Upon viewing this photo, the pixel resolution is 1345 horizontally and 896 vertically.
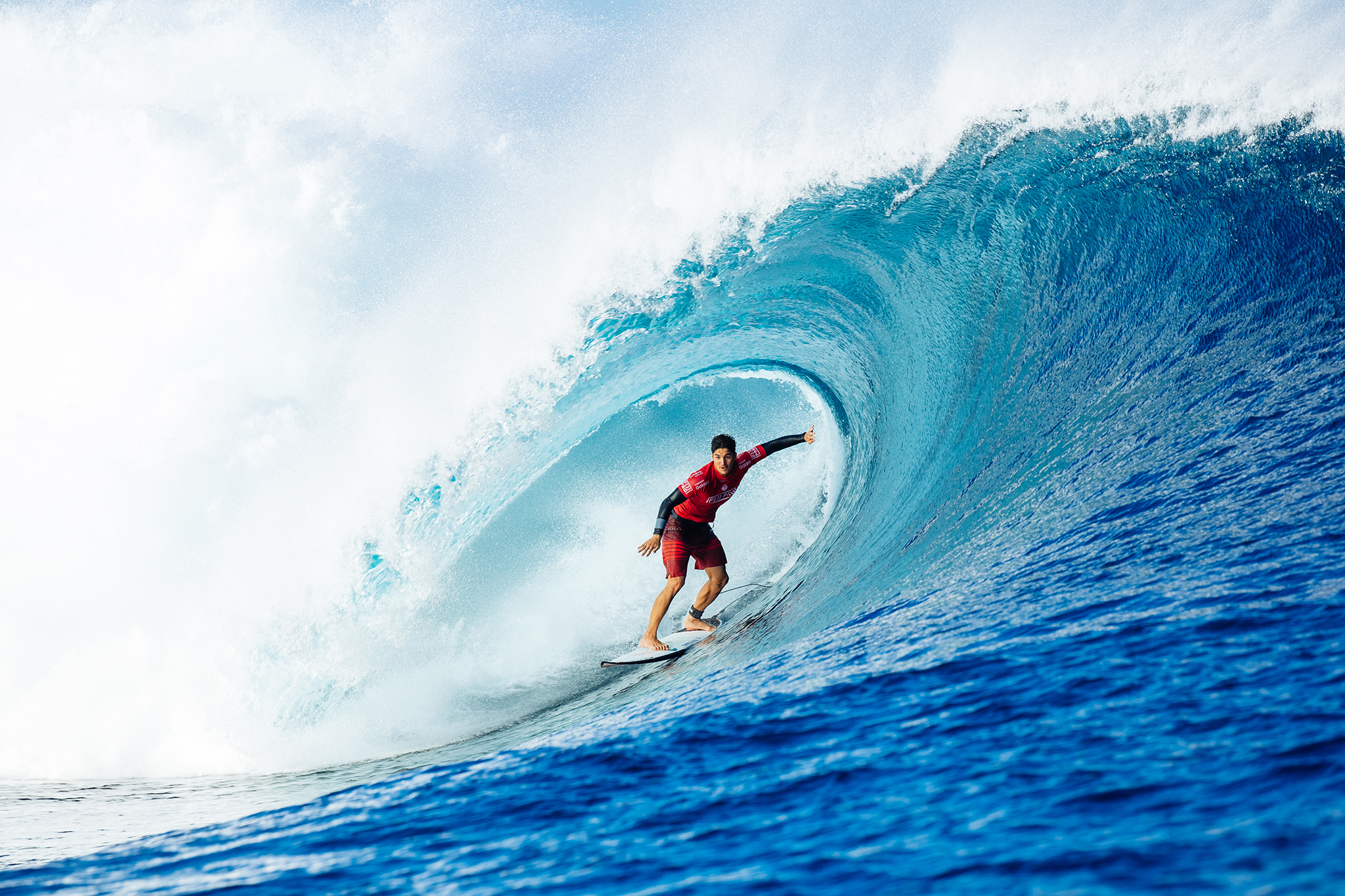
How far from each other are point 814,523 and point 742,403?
1.56m

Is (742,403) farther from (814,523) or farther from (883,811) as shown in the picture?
(883,811)

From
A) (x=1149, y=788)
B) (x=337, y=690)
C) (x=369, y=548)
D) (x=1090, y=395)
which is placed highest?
(x=369, y=548)

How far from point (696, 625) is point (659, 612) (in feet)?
1.43

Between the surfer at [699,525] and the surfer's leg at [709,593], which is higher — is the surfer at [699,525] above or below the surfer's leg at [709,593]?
above

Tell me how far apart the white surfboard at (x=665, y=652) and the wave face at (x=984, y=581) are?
0.23 metres

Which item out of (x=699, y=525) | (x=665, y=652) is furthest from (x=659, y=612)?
(x=699, y=525)

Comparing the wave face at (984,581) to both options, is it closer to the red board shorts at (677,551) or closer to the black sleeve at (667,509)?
the red board shorts at (677,551)

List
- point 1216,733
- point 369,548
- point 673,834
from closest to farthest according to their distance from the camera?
point 1216,733, point 673,834, point 369,548

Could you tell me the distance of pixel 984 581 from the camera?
4258 millimetres

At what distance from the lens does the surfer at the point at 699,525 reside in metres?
5.44

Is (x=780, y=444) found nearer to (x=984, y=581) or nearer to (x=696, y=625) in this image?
(x=696, y=625)

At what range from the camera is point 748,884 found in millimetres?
2102

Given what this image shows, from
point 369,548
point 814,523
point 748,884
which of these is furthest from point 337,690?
point 748,884

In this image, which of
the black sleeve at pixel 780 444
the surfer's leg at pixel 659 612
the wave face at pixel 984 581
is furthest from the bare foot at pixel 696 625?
the black sleeve at pixel 780 444
